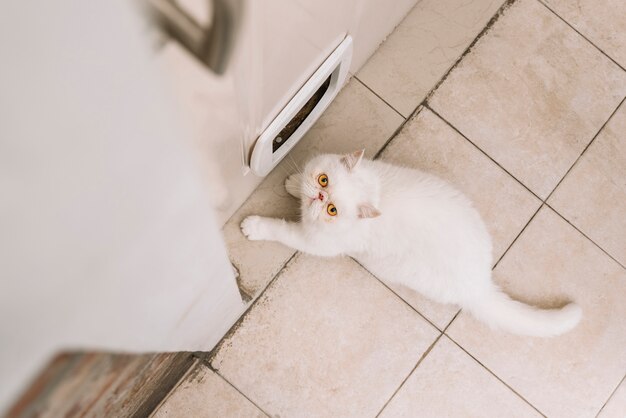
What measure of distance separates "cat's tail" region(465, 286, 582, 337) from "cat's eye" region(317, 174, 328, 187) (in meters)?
0.47

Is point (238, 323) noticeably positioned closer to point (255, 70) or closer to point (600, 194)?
point (255, 70)

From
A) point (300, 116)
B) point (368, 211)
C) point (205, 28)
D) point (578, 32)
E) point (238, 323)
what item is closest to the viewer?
point (205, 28)

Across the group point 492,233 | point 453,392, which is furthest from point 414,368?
point 492,233

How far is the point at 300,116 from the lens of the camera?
3.86 ft

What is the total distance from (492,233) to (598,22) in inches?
27.6

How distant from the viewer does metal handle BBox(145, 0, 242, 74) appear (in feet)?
1.19

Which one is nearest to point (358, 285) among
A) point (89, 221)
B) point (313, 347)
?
point (313, 347)

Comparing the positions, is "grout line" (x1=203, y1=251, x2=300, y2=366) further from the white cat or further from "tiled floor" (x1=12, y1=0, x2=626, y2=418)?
the white cat

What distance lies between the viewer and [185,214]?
41 centimetres

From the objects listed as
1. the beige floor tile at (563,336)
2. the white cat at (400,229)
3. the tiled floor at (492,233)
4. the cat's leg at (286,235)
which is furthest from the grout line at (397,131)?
the beige floor tile at (563,336)

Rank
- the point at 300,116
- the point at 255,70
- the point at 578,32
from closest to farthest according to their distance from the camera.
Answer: the point at 255,70
the point at 300,116
the point at 578,32

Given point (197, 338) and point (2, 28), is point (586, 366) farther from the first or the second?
point (2, 28)

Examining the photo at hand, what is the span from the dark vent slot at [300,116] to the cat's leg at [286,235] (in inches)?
7.3

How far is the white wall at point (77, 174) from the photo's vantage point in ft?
0.69
